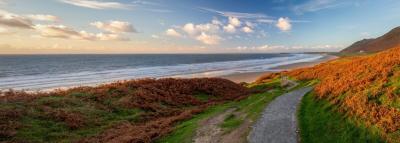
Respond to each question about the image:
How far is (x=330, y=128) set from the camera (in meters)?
14.8

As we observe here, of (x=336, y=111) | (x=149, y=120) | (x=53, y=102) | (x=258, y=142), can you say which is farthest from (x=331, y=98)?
(x=53, y=102)

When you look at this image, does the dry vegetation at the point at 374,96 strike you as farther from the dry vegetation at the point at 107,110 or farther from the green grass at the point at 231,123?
the dry vegetation at the point at 107,110

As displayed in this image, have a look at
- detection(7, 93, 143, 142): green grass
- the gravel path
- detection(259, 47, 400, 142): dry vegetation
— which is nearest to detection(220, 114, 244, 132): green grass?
the gravel path

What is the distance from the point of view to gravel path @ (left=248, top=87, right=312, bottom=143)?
15.1 metres

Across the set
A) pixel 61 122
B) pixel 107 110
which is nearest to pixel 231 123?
pixel 107 110

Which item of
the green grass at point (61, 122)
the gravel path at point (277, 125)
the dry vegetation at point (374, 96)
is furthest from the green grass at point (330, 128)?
the green grass at point (61, 122)

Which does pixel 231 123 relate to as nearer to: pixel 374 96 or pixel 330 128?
pixel 330 128

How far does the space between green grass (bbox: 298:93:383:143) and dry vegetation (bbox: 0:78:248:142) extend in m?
8.65

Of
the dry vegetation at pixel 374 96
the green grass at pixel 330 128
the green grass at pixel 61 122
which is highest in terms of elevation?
the dry vegetation at pixel 374 96

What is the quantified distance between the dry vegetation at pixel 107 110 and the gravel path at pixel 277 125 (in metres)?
6.15

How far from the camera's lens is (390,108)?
531 inches

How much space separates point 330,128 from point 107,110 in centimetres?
1782

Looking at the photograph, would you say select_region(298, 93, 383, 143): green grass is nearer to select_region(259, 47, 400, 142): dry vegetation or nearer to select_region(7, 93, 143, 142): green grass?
select_region(259, 47, 400, 142): dry vegetation

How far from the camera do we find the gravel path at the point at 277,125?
1509 centimetres
